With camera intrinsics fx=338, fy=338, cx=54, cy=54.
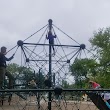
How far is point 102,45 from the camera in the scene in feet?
109

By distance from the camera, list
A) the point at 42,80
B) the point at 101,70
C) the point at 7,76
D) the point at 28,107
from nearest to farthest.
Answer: the point at 28,107 → the point at 42,80 → the point at 7,76 → the point at 101,70

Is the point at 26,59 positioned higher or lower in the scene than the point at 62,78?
higher

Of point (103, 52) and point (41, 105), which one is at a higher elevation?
point (103, 52)

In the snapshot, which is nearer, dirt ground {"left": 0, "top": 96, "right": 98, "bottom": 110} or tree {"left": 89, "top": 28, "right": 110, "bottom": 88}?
dirt ground {"left": 0, "top": 96, "right": 98, "bottom": 110}

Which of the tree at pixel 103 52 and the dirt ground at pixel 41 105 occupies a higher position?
the tree at pixel 103 52

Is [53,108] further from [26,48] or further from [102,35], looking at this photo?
[102,35]

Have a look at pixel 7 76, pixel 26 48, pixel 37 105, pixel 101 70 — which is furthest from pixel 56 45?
pixel 101 70

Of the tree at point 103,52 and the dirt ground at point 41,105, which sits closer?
the dirt ground at point 41,105

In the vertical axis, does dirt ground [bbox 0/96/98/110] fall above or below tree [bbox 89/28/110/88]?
below

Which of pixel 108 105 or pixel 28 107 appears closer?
pixel 28 107

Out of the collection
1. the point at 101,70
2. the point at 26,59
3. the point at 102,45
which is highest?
the point at 102,45

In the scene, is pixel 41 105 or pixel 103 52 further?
pixel 103 52

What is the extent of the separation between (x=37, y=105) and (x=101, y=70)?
27158 millimetres

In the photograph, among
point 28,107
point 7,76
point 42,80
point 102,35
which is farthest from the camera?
point 102,35
